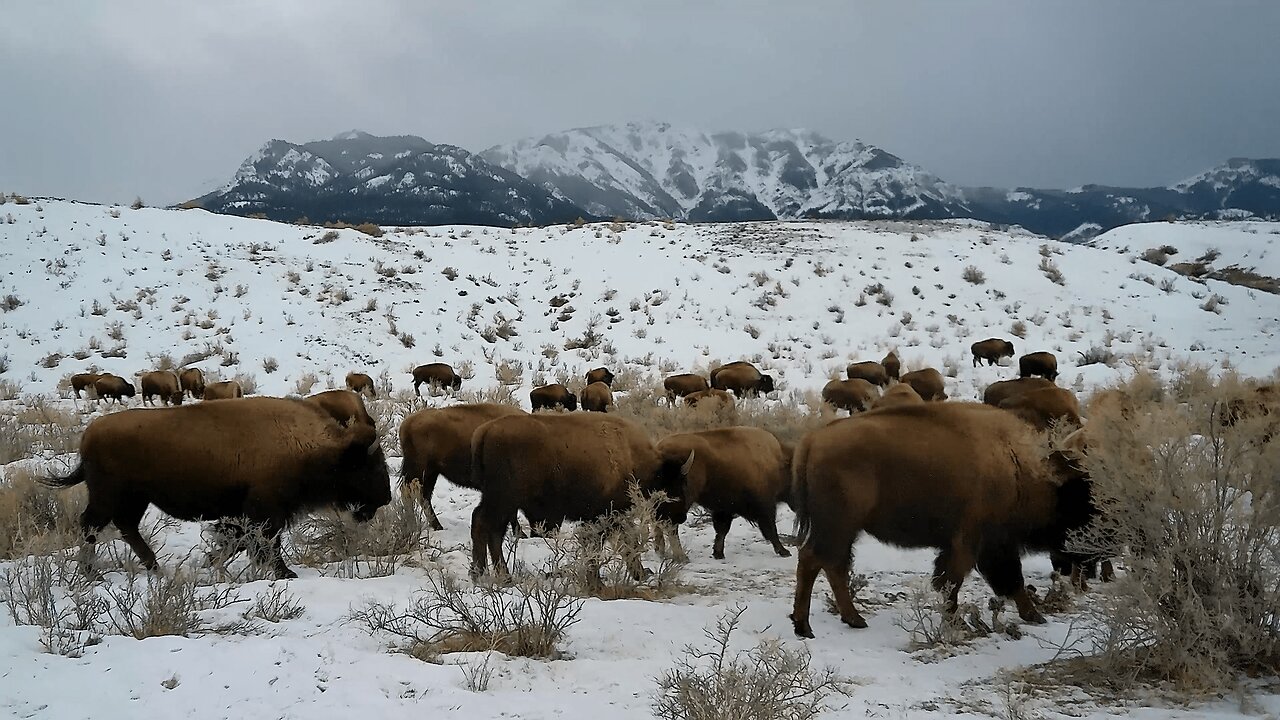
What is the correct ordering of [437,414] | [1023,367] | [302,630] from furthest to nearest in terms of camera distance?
[1023,367], [437,414], [302,630]

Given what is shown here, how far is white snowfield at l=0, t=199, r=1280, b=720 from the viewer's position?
144 inches

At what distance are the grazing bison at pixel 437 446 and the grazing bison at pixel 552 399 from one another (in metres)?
7.30

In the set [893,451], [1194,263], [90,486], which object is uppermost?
[1194,263]

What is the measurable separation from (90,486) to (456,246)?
97.6 ft

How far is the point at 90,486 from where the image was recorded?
6.15 m

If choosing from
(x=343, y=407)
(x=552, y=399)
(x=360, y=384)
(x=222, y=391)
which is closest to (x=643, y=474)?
(x=343, y=407)

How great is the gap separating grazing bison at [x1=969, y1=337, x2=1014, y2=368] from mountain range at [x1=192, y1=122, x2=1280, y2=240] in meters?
81.5

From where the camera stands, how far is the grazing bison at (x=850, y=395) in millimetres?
16047

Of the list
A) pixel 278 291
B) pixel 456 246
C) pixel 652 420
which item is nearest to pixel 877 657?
pixel 652 420

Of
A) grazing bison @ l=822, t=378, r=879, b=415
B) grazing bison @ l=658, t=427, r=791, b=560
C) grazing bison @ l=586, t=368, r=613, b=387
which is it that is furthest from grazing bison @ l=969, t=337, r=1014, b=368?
grazing bison @ l=658, t=427, r=791, b=560

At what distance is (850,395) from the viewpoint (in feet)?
53.1

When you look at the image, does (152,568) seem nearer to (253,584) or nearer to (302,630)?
(253,584)

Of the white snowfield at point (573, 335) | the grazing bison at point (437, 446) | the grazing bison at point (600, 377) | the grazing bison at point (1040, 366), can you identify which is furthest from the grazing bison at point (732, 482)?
the grazing bison at point (1040, 366)

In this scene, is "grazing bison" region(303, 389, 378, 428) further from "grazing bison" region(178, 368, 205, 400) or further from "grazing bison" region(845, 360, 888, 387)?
"grazing bison" region(845, 360, 888, 387)
